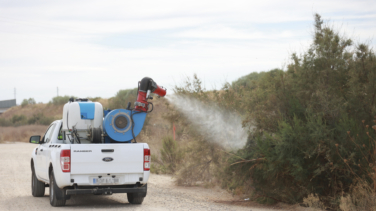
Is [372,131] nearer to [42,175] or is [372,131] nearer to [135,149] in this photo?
[135,149]

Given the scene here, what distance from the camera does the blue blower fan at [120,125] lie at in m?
9.95

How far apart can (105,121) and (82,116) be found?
72cm

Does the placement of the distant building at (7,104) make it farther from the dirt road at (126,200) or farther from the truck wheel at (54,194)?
the truck wheel at (54,194)

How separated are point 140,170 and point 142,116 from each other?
1.35 meters

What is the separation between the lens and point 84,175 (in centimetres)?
939

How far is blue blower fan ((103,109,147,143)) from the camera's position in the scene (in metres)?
9.95

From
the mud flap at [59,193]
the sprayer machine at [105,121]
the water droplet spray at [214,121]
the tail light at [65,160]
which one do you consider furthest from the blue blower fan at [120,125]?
the water droplet spray at [214,121]

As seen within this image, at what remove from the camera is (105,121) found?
393 inches

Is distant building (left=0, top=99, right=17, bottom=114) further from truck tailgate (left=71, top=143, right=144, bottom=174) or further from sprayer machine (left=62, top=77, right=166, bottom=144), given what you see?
truck tailgate (left=71, top=143, right=144, bottom=174)

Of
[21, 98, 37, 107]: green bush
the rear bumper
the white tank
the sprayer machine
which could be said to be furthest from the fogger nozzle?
[21, 98, 37, 107]: green bush

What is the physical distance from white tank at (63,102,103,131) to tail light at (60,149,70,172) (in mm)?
1223

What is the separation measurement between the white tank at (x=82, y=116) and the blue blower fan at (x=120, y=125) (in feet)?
1.45

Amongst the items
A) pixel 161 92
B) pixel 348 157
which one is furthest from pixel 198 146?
pixel 348 157

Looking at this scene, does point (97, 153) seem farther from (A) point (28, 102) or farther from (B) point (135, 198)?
(A) point (28, 102)
